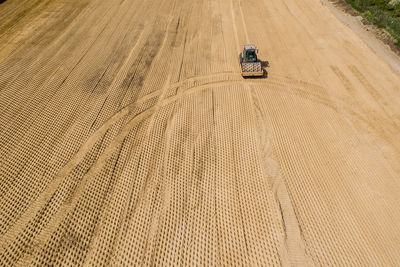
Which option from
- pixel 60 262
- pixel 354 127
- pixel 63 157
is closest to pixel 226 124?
pixel 354 127

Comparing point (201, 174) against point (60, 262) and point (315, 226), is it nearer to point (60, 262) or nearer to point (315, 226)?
point (315, 226)

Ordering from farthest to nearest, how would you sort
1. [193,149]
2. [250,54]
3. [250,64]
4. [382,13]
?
1. [382,13]
2. [250,54]
3. [250,64]
4. [193,149]

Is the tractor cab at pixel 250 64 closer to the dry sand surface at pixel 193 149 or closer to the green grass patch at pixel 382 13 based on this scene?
the dry sand surface at pixel 193 149

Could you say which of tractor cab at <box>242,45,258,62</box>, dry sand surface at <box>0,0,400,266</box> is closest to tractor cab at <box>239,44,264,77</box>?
tractor cab at <box>242,45,258,62</box>

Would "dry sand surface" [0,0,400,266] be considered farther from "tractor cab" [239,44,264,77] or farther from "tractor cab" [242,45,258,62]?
"tractor cab" [242,45,258,62]

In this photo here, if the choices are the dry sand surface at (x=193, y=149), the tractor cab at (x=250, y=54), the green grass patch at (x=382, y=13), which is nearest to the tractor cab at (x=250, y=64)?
the tractor cab at (x=250, y=54)

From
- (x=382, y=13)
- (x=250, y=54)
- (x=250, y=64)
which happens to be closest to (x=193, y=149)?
(x=250, y=64)

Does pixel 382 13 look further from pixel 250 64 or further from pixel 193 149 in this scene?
pixel 193 149

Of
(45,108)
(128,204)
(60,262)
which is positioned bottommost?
(60,262)
